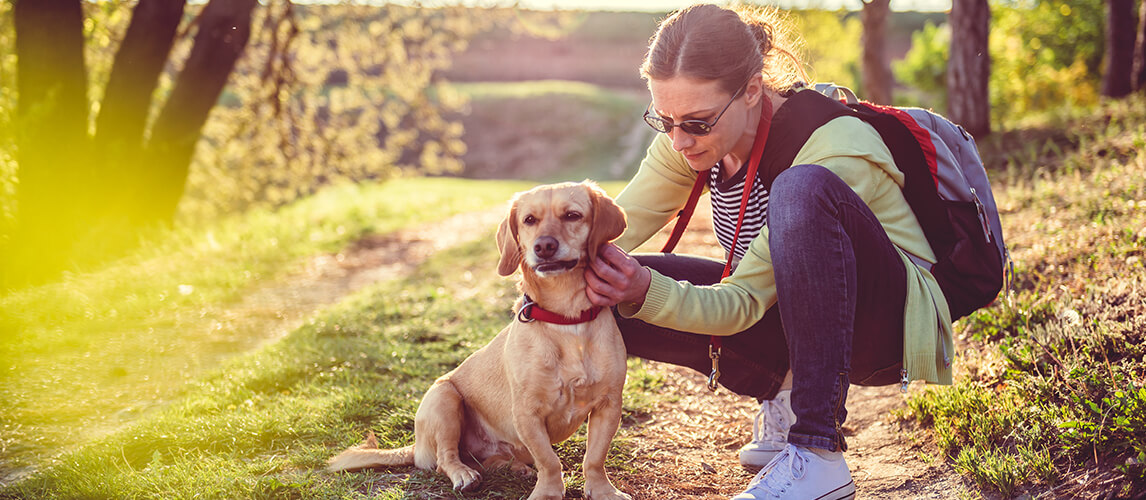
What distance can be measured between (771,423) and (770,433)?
4 centimetres

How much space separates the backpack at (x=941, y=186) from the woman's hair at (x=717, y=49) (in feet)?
0.68

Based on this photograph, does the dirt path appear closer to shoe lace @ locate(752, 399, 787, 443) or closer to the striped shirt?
shoe lace @ locate(752, 399, 787, 443)

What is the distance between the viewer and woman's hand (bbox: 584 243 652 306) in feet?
8.54

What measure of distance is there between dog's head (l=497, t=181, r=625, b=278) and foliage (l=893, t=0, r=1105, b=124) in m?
9.69

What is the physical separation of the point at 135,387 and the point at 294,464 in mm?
1993

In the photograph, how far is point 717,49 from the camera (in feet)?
8.98

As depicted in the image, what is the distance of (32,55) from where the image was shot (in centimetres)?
701

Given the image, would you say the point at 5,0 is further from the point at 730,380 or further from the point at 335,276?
the point at 730,380

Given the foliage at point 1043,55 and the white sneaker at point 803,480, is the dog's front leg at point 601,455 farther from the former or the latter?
the foliage at point 1043,55

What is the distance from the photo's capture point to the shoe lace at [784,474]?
8.10ft

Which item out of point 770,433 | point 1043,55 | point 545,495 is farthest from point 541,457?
point 1043,55

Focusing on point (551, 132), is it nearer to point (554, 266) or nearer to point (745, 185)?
point (745, 185)

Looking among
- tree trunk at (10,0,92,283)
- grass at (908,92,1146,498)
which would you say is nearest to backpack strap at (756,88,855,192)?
grass at (908,92,1146,498)

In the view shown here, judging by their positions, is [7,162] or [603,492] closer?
[603,492]
